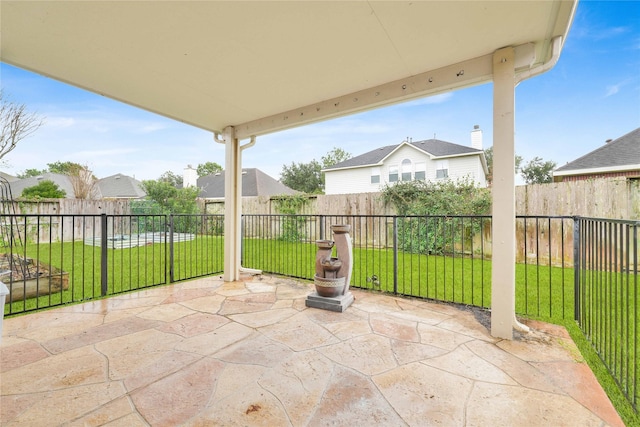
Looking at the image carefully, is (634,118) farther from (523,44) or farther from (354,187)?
(523,44)

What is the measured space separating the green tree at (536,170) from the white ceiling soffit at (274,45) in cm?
2565

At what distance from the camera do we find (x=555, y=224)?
548cm

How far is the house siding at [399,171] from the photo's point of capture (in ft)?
36.1

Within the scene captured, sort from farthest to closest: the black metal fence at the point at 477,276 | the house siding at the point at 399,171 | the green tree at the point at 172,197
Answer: the green tree at the point at 172,197
the house siding at the point at 399,171
the black metal fence at the point at 477,276

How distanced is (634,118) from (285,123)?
43.1 feet

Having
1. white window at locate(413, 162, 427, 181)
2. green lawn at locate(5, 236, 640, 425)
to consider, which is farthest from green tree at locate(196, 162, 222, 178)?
green lawn at locate(5, 236, 640, 425)

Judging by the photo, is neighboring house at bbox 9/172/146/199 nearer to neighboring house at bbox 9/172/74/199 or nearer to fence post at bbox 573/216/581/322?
neighboring house at bbox 9/172/74/199

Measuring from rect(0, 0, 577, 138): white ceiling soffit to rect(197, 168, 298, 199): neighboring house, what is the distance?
1246 centimetres

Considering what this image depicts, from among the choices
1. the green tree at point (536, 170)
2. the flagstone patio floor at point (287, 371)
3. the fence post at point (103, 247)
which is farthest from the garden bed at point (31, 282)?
the green tree at point (536, 170)

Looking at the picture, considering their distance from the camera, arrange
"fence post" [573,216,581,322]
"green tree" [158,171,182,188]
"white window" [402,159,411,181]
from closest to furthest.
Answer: "fence post" [573,216,581,322], "white window" [402,159,411,181], "green tree" [158,171,182,188]

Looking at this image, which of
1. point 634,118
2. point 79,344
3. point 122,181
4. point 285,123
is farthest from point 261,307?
point 122,181

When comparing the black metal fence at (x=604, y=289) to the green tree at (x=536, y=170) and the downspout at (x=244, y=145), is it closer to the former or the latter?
the downspout at (x=244, y=145)

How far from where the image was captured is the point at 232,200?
14.3 feet

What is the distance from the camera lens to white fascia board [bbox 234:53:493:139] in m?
2.44
